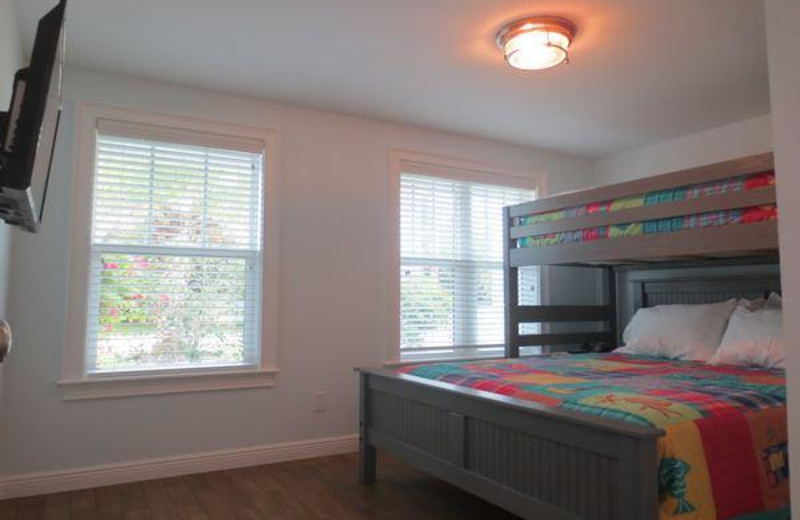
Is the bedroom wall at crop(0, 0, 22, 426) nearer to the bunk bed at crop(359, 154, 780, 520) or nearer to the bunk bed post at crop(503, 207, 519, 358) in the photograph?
the bunk bed at crop(359, 154, 780, 520)

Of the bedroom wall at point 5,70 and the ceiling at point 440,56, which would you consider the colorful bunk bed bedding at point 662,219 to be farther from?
the bedroom wall at point 5,70

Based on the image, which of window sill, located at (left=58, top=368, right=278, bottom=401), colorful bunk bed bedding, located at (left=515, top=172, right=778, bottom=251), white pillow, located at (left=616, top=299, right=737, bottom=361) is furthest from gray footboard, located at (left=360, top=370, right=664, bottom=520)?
white pillow, located at (left=616, top=299, right=737, bottom=361)

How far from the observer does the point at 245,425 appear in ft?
11.2

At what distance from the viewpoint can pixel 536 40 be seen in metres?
2.59

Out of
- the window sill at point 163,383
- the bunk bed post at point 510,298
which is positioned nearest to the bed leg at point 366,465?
the window sill at point 163,383

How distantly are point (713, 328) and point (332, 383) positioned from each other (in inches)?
94.8

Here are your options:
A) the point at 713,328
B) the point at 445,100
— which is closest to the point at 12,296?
the point at 445,100

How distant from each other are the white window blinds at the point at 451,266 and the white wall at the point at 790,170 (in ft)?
9.79

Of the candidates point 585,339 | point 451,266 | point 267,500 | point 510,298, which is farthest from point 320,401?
point 585,339

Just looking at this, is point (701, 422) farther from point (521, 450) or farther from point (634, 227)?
point (634, 227)

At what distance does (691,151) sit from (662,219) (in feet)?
4.88

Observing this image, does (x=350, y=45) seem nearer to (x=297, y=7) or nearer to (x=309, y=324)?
(x=297, y=7)

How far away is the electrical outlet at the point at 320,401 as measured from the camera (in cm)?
364

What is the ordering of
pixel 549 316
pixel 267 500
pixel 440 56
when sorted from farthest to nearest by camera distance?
pixel 549 316 → pixel 440 56 → pixel 267 500
